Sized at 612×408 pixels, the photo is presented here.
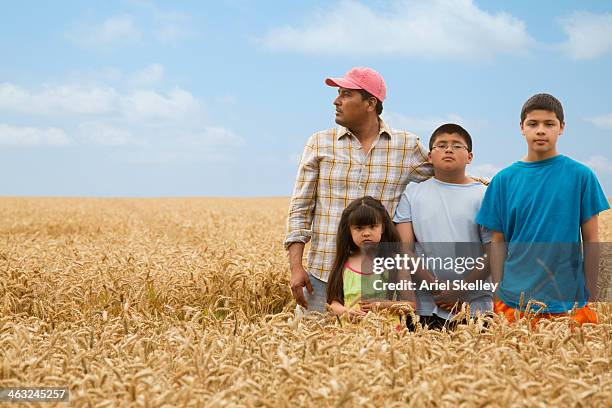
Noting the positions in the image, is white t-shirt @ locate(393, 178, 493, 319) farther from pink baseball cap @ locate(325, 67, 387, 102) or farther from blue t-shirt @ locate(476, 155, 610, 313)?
pink baseball cap @ locate(325, 67, 387, 102)

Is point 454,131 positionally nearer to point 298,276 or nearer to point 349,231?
point 349,231

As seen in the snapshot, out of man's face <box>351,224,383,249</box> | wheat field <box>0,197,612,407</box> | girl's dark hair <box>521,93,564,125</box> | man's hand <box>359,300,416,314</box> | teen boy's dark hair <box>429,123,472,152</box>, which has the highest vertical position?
girl's dark hair <box>521,93,564,125</box>

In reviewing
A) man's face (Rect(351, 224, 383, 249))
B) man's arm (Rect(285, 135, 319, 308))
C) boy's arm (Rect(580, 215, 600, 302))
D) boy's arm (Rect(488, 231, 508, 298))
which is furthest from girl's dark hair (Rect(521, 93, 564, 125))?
man's arm (Rect(285, 135, 319, 308))

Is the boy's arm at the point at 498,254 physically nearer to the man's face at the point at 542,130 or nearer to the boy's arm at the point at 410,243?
the boy's arm at the point at 410,243

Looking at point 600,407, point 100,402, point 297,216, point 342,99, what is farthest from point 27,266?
point 600,407

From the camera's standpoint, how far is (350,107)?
213 inches

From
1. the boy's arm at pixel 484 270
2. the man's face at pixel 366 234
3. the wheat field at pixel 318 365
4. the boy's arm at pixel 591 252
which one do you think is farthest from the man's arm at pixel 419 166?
the wheat field at pixel 318 365

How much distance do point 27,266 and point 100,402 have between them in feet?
18.4

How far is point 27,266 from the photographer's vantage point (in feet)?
26.3

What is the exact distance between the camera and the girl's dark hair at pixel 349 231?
197 inches

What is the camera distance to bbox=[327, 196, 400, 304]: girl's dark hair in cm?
499

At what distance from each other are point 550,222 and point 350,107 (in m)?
1.87

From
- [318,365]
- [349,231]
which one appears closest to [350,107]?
[349,231]

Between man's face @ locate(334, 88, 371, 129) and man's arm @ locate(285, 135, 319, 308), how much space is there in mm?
381
